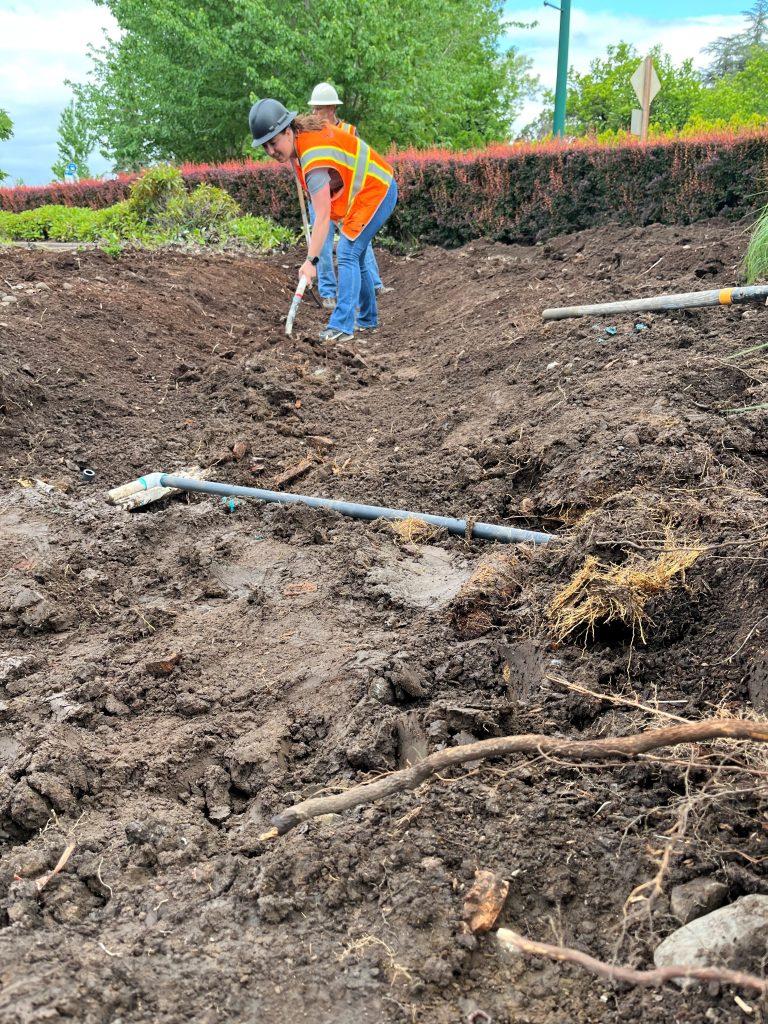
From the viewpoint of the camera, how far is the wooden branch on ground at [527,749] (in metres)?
1.62

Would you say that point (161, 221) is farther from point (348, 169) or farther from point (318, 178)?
point (318, 178)

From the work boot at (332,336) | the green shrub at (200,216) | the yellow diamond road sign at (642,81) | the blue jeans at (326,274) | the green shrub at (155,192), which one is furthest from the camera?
the green shrub at (155,192)

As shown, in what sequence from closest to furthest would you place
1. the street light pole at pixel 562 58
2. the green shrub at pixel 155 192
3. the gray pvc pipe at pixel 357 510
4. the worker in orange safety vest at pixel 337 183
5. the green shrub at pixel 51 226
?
the gray pvc pipe at pixel 357 510, the worker in orange safety vest at pixel 337 183, the green shrub at pixel 51 226, the green shrub at pixel 155 192, the street light pole at pixel 562 58

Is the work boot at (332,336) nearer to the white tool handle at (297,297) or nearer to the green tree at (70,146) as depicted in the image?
the white tool handle at (297,297)

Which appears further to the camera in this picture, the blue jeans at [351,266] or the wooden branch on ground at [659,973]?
the blue jeans at [351,266]

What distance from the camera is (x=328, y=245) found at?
900 cm

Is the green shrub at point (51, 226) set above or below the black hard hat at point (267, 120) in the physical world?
below

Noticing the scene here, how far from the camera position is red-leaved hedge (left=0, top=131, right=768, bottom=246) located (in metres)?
10.1

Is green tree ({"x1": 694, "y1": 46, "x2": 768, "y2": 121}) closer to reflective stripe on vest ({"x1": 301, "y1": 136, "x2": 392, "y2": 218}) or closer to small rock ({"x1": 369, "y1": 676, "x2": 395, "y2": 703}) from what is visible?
reflective stripe on vest ({"x1": 301, "y1": 136, "x2": 392, "y2": 218})

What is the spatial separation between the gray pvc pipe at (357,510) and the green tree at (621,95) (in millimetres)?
31432

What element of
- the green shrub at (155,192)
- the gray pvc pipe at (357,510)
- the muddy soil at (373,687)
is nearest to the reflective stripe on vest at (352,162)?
the muddy soil at (373,687)

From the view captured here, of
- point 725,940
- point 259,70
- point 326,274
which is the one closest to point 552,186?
point 326,274

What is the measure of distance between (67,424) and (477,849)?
4.52 meters

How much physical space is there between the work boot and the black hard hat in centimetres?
167
